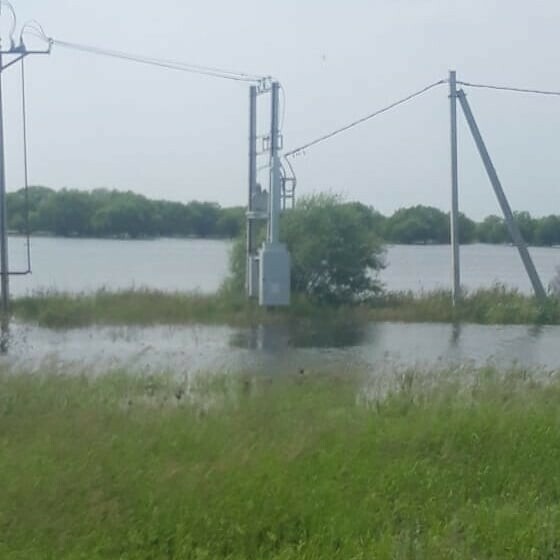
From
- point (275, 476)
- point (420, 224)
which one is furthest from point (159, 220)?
point (275, 476)

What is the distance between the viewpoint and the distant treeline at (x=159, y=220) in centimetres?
4709

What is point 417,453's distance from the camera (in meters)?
9.95

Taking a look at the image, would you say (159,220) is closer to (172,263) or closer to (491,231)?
(172,263)

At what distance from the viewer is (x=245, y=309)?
82.2 feet

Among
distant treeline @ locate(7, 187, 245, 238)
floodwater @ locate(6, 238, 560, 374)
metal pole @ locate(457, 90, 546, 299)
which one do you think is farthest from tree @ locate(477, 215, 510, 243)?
floodwater @ locate(6, 238, 560, 374)

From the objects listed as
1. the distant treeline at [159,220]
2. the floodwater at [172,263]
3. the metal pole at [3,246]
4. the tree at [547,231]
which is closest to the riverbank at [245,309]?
the metal pole at [3,246]

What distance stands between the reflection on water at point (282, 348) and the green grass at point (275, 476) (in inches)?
125

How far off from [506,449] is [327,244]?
17.5m

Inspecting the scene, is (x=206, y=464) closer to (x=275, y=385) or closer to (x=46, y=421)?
(x=46, y=421)

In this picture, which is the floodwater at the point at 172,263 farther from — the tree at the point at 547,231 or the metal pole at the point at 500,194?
the metal pole at the point at 500,194

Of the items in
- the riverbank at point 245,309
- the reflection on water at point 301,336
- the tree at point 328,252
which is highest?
the tree at point 328,252

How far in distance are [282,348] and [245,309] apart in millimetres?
4800

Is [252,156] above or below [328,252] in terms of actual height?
above

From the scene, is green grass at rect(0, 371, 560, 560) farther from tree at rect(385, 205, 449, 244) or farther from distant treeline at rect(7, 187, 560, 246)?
tree at rect(385, 205, 449, 244)
